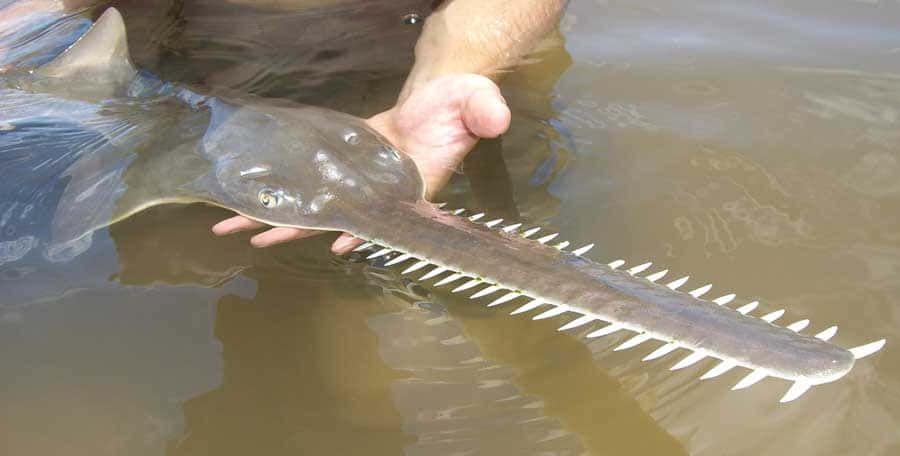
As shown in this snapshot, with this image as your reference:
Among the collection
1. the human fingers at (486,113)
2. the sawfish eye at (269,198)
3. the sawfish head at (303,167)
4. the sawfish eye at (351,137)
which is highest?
the human fingers at (486,113)

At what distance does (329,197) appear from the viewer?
2641 mm

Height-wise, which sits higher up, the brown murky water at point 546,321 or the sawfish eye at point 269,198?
the sawfish eye at point 269,198

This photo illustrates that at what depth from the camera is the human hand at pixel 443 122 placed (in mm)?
3023

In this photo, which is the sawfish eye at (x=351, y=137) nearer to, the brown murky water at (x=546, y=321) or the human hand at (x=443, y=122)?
the human hand at (x=443, y=122)

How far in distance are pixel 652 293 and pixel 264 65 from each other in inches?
124

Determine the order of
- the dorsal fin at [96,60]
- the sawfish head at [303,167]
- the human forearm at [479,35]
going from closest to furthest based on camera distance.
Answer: the sawfish head at [303,167] < the human forearm at [479,35] < the dorsal fin at [96,60]

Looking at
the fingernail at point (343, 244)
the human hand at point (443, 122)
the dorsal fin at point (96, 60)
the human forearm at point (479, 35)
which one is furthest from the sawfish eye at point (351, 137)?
the dorsal fin at point (96, 60)

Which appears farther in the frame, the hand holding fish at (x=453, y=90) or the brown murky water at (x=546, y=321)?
the hand holding fish at (x=453, y=90)

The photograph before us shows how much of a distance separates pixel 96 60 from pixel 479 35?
1811 mm

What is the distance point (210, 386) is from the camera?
2.49 meters

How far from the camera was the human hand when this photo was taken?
3.02 metres

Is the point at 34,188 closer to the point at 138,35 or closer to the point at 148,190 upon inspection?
the point at 148,190

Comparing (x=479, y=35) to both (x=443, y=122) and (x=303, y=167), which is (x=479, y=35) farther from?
(x=303, y=167)

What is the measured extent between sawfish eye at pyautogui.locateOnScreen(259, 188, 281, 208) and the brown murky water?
1.09ft
